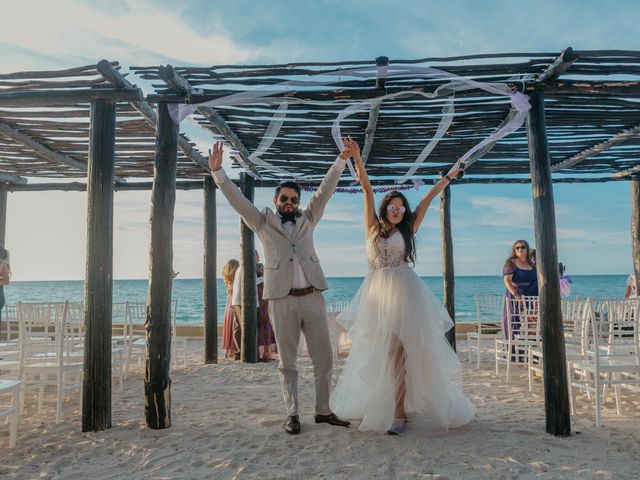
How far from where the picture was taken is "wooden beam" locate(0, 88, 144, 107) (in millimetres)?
4039

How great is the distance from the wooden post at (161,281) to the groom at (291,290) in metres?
0.66

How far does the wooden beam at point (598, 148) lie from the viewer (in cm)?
558

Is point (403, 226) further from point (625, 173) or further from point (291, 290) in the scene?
point (625, 173)

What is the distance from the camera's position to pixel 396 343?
3.67 metres

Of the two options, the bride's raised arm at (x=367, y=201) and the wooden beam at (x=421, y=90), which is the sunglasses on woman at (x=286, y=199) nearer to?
the bride's raised arm at (x=367, y=201)

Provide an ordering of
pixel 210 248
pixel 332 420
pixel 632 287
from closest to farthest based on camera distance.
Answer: pixel 332 420 → pixel 210 248 → pixel 632 287

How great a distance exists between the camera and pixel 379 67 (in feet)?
12.5

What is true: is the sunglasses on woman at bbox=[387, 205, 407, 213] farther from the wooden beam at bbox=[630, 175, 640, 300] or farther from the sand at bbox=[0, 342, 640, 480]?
→ the wooden beam at bbox=[630, 175, 640, 300]

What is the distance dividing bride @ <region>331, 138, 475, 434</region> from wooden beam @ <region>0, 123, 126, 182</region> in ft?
9.61

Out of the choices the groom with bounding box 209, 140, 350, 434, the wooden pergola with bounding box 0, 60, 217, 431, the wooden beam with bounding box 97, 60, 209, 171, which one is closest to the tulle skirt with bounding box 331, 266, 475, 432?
the groom with bounding box 209, 140, 350, 434

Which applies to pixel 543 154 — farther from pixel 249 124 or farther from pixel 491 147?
pixel 249 124

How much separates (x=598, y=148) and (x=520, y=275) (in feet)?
5.94

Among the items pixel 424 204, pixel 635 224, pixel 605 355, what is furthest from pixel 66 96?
pixel 635 224

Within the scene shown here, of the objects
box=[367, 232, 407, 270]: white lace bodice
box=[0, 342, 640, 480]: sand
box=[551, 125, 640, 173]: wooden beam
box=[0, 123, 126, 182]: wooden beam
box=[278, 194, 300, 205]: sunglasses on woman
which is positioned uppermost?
box=[0, 123, 126, 182]: wooden beam
